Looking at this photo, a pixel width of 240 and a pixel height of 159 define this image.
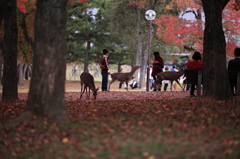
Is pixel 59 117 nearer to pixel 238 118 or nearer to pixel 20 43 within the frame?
pixel 238 118

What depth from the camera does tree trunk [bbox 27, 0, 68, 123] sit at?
848cm

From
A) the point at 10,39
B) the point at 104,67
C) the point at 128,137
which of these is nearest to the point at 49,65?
the point at 128,137

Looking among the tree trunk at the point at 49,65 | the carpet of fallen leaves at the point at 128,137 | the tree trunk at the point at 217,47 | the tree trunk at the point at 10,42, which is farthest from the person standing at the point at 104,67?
the tree trunk at the point at 49,65

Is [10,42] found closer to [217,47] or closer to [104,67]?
[217,47]

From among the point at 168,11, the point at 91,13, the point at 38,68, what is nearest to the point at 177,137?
the point at 38,68

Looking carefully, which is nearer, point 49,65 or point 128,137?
point 128,137

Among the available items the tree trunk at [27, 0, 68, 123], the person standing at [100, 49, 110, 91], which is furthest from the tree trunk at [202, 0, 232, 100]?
the person standing at [100, 49, 110, 91]

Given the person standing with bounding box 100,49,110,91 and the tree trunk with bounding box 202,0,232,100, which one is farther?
the person standing with bounding box 100,49,110,91

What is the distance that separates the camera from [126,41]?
45562 millimetres

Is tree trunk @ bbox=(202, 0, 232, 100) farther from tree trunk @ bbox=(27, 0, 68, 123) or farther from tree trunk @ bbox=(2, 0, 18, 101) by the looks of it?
tree trunk @ bbox=(27, 0, 68, 123)

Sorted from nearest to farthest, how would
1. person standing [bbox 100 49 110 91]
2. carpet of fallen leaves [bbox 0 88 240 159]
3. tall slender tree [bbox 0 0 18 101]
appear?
1. carpet of fallen leaves [bbox 0 88 240 159]
2. tall slender tree [bbox 0 0 18 101]
3. person standing [bbox 100 49 110 91]

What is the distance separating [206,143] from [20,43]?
2389 cm

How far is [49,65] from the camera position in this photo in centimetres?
846

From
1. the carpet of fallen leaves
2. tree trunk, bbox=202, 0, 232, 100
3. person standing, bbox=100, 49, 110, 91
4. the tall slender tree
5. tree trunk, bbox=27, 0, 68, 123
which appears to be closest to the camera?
the carpet of fallen leaves
